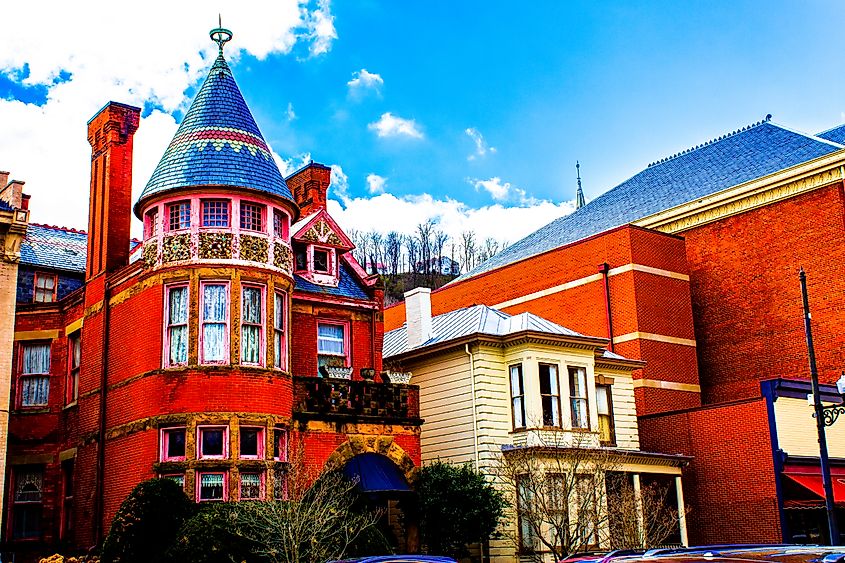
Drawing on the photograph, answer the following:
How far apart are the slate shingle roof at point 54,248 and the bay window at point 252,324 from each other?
10712 millimetres

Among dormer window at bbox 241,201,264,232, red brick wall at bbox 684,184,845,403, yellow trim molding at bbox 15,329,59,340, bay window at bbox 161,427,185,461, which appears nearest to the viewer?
bay window at bbox 161,427,185,461

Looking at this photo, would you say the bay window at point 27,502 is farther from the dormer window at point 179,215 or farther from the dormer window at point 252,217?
the dormer window at point 252,217

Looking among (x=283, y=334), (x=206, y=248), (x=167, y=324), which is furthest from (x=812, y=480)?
(x=167, y=324)

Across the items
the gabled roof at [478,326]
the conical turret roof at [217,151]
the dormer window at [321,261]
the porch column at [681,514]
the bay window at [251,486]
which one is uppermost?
the conical turret roof at [217,151]

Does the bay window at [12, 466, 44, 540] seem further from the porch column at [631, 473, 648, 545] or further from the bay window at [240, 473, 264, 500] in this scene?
the porch column at [631, 473, 648, 545]

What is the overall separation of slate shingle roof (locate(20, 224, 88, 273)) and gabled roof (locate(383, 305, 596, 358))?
38.3ft

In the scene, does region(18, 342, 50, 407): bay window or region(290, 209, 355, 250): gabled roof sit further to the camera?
region(18, 342, 50, 407): bay window

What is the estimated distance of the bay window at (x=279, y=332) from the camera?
88.7 ft

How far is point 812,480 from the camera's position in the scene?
31.8 metres

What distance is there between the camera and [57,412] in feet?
104

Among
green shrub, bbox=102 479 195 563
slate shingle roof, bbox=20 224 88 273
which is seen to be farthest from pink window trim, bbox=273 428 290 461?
slate shingle roof, bbox=20 224 88 273

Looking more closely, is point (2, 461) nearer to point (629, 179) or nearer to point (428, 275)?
point (629, 179)

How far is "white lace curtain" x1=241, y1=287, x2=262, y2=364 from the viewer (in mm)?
26250

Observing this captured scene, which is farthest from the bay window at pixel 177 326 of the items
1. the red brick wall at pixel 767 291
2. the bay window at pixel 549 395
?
the red brick wall at pixel 767 291
